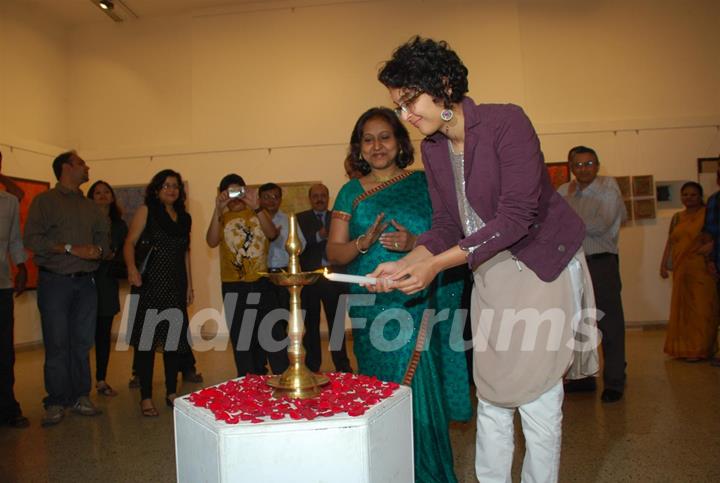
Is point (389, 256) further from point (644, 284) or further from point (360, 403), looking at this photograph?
point (644, 284)

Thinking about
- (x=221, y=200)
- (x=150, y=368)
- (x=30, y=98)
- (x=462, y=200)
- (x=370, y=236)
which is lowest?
(x=150, y=368)

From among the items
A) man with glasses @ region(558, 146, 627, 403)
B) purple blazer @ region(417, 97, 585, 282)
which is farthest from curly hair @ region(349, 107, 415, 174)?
man with glasses @ region(558, 146, 627, 403)

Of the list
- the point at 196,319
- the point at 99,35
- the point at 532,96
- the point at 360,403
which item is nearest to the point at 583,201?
the point at 360,403

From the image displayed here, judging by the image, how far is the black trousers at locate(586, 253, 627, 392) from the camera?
4.13m

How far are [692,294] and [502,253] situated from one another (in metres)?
4.73

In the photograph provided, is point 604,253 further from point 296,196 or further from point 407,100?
point 296,196

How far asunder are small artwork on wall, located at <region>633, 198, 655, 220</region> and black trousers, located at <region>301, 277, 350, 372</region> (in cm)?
449

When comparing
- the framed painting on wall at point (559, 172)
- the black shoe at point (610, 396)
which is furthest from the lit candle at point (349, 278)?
the framed painting on wall at point (559, 172)

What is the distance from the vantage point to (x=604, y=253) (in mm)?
4215

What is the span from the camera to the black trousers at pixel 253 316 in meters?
4.39

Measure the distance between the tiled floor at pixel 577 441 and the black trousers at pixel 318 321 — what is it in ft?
3.56

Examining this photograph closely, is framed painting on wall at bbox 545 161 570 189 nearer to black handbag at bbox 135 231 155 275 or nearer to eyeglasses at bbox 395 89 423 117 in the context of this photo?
black handbag at bbox 135 231 155 275

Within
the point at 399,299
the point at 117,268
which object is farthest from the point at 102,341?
the point at 399,299

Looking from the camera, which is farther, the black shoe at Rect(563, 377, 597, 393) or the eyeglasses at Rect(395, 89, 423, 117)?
the black shoe at Rect(563, 377, 597, 393)
